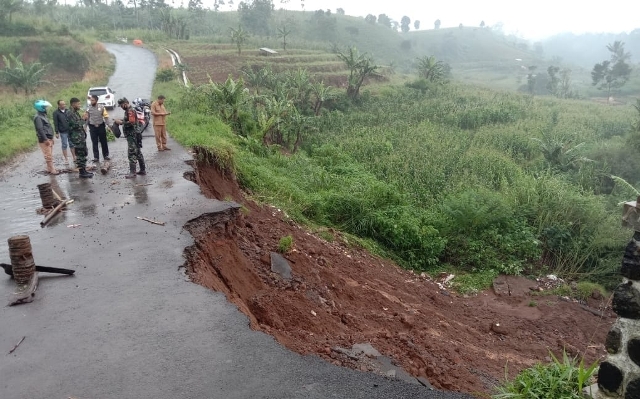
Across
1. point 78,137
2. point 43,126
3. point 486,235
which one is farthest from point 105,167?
point 486,235

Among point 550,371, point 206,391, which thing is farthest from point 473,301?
point 206,391

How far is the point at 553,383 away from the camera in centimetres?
404

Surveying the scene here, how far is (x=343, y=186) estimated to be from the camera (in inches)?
555

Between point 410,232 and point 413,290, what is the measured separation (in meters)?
2.15

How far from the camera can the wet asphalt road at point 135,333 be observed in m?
4.50

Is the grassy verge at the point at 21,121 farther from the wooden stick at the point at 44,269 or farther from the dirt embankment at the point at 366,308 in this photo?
the wooden stick at the point at 44,269

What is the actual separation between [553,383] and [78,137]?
33.5 ft

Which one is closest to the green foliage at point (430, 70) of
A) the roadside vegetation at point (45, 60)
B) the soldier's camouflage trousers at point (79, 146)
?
the roadside vegetation at point (45, 60)

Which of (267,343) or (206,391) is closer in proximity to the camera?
(206,391)

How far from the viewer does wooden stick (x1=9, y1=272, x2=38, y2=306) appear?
5903 millimetres

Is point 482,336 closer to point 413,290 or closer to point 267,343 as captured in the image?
point 413,290

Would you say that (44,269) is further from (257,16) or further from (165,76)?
(257,16)

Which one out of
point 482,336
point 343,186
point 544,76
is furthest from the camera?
point 544,76

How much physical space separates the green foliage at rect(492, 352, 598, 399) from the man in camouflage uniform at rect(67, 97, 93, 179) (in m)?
9.80
